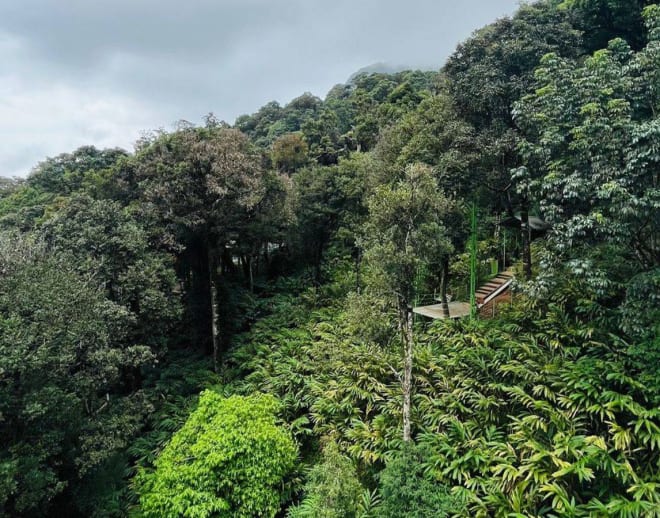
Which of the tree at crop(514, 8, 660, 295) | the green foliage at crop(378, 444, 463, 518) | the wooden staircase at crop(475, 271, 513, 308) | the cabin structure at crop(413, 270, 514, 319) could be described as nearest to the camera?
the green foliage at crop(378, 444, 463, 518)

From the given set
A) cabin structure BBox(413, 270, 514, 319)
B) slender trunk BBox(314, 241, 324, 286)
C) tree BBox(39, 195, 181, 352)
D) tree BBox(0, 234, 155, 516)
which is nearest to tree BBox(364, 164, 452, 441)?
cabin structure BBox(413, 270, 514, 319)

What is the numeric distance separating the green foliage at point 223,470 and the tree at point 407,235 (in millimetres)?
3464

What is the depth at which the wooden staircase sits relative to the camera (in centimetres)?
1481

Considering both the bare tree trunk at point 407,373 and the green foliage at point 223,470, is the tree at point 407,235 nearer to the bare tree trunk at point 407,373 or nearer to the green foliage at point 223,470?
the bare tree trunk at point 407,373

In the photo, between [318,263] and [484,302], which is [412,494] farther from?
[318,263]

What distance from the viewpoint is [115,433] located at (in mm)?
9984

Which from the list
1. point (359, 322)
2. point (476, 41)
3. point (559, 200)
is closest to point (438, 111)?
point (476, 41)

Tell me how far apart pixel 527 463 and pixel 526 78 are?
31.5 ft

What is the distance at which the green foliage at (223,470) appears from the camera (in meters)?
8.54

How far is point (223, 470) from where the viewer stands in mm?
8789

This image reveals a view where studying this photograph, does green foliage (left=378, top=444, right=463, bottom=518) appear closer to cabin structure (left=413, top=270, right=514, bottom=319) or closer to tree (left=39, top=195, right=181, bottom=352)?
cabin structure (left=413, top=270, right=514, bottom=319)

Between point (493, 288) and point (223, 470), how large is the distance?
1244 cm

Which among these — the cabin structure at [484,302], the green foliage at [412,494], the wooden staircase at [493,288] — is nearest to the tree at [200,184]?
the cabin structure at [484,302]

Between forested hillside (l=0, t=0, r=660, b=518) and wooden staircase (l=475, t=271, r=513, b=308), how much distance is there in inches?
34.0
